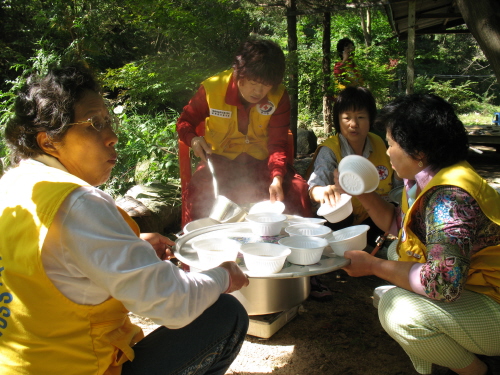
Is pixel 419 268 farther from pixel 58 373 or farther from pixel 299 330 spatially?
pixel 58 373

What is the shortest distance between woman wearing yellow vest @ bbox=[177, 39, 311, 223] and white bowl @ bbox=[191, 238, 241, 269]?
1.13 m

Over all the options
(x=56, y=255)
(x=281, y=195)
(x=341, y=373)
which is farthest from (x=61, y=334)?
(x=281, y=195)

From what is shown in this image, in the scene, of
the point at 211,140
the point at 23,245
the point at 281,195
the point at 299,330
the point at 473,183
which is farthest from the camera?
the point at 211,140

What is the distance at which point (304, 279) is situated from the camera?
2.61m

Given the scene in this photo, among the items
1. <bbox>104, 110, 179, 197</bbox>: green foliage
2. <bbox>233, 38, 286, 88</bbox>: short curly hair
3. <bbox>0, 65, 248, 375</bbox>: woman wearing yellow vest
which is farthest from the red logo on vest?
<bbox>0, 65, 248, 375</bbox>: woman wearing yellow vest

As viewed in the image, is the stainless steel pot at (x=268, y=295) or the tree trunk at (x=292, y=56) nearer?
the stainless steel pot at (x=268, y=295)

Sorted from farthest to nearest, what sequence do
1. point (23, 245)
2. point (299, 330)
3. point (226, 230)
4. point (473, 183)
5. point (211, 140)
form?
1. point (211, 140)
2. point (299, 330)
3. point (226, 230)
4. point (473, 183)
5. point (23, 245)

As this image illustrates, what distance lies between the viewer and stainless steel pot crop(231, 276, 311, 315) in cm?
246

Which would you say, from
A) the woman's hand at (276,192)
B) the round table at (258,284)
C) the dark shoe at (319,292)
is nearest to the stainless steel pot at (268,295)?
the round table at (258,284)

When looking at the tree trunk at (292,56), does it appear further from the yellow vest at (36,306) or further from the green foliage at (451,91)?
the green foliage at (451,91)

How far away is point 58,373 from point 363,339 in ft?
6.32

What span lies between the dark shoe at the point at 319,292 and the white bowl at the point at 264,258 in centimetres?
126

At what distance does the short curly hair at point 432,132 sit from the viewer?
1.86 meters

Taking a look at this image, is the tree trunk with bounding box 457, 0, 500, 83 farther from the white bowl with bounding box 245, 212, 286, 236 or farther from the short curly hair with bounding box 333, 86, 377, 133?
the white bowl with bounding box 245, 212, 286, 236
